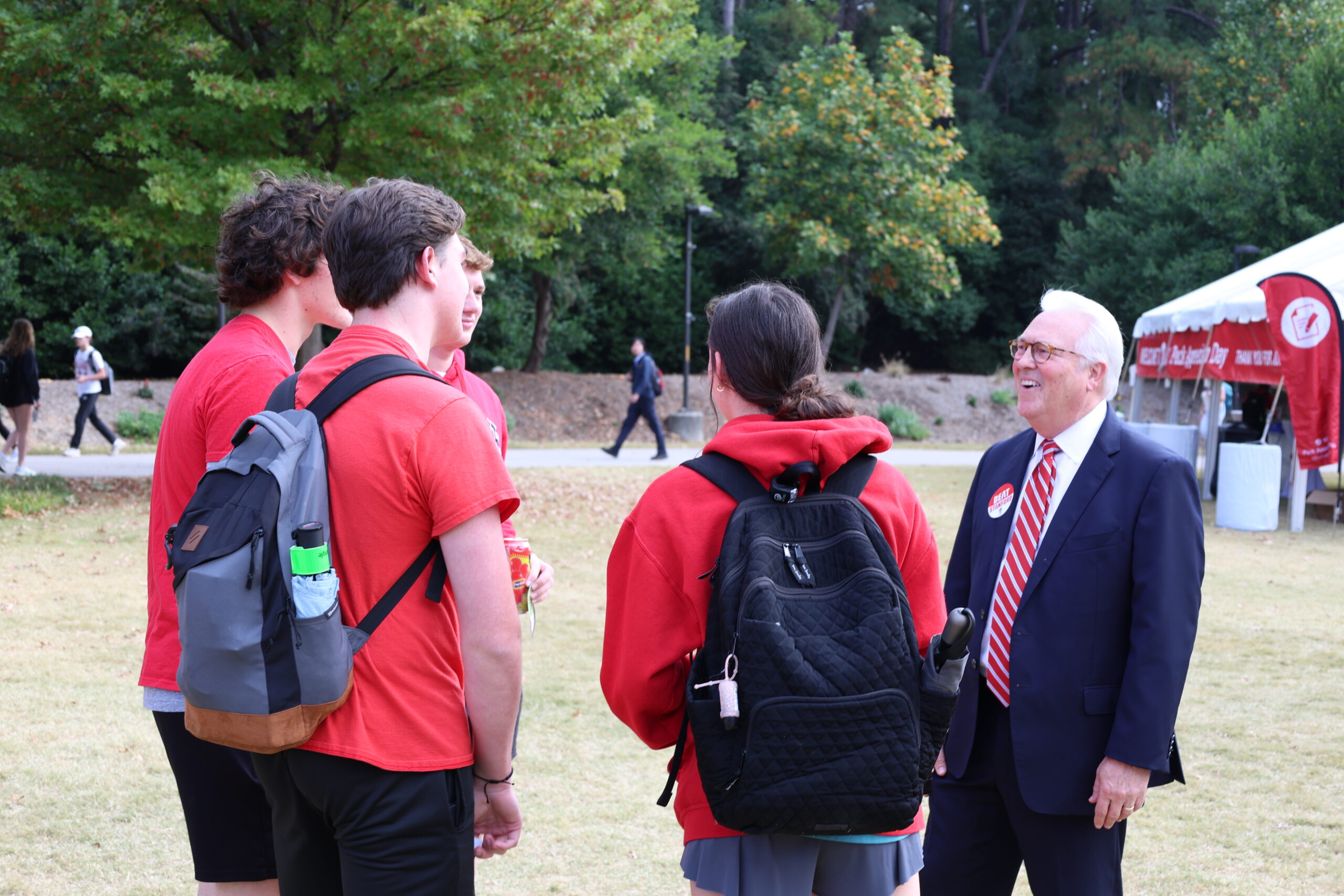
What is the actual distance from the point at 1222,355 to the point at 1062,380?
38.7 feet

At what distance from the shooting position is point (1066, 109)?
38.2 m

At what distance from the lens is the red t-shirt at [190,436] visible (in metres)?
2.30

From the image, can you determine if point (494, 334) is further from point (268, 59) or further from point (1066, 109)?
point (1066, 109)

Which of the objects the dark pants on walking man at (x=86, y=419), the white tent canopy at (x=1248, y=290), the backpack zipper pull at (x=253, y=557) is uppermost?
the white tent canopy at (x=1248, y=290)

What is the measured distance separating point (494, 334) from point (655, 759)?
25.4 m

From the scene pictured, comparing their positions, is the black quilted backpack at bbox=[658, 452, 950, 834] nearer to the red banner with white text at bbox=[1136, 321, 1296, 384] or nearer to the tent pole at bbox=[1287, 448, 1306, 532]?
the red banner with white text at bbox=[1136, 321, 1296, 384]

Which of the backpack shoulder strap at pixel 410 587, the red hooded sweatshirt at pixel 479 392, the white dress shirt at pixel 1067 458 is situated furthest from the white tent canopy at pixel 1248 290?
the backpack shoulder strap at pixel 410 587

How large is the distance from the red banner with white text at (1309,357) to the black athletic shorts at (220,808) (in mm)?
11469

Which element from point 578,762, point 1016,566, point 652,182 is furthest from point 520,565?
point 652,182

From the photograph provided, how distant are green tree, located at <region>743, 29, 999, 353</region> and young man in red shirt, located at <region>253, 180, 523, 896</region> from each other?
79.1 ft

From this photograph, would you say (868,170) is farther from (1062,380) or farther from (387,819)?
(387,819)

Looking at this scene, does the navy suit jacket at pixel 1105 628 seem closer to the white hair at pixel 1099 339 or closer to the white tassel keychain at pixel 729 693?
the white hair at pixel 1099 339

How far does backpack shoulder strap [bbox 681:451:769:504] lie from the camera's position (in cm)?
194

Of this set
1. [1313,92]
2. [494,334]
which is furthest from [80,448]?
[1313,92]
